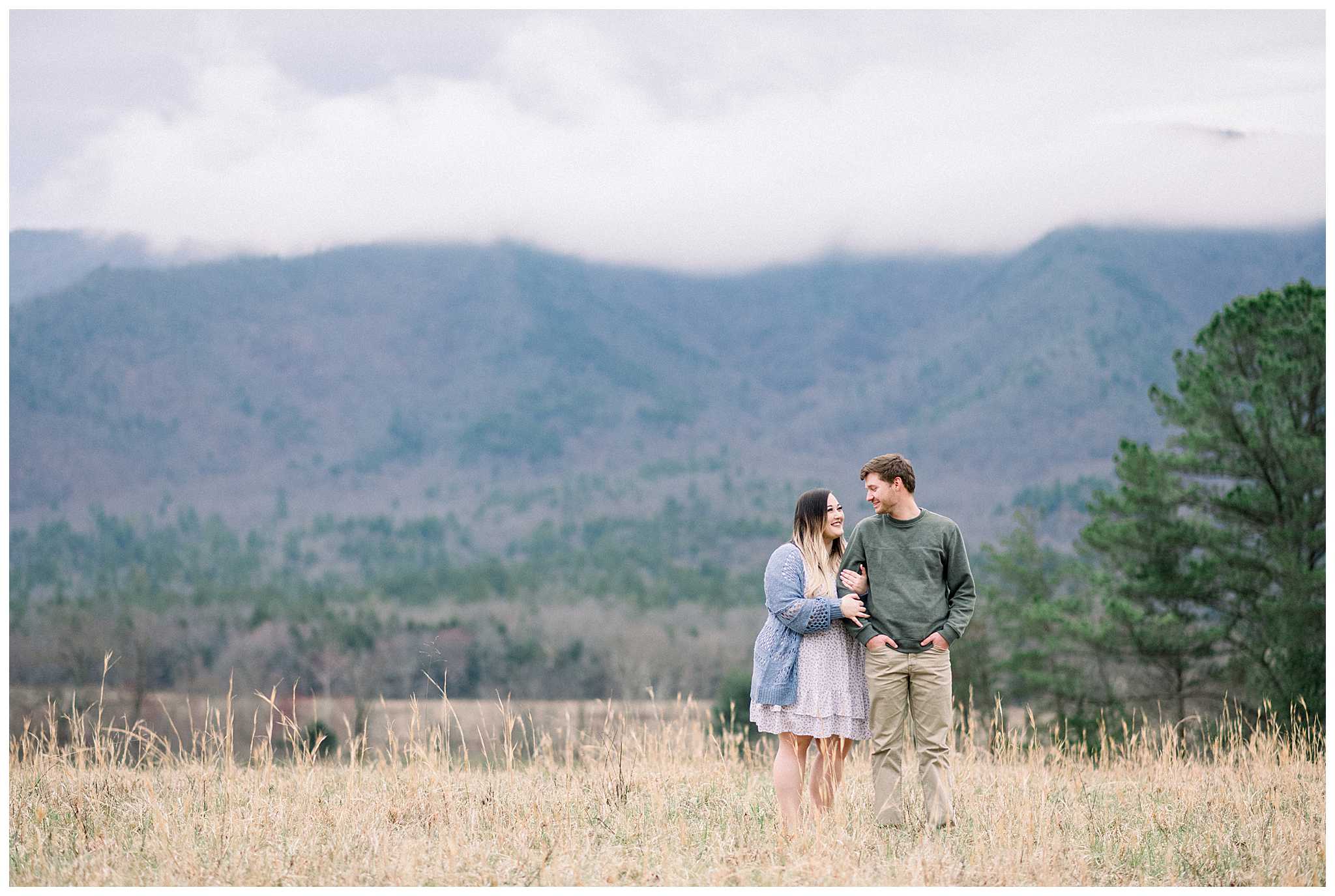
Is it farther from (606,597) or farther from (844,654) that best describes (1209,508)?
(606,597)

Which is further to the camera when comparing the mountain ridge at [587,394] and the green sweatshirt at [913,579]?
the mountain ridge at [587,394]

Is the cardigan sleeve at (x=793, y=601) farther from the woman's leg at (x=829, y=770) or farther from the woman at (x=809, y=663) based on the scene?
the woman's leg at (x=829, y=770)

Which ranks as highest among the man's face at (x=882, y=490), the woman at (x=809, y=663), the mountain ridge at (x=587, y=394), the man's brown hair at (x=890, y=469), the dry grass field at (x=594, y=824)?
the mountain ridge at (x=587, y=394)

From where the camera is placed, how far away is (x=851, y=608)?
17.8 feet

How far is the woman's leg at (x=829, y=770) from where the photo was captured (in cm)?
560

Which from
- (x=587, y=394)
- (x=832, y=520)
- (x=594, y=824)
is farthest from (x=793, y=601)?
(x=587, y=394)

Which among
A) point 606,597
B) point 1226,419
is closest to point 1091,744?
point 1226,419

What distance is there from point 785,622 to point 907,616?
0.55 metres

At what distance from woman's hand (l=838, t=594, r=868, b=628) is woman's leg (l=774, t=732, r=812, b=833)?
1.88 feet

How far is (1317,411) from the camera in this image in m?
22.8

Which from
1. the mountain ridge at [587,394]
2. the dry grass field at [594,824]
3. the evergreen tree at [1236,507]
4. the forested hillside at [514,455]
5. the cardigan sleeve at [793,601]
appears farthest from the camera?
the mountain ridge at [587,394]

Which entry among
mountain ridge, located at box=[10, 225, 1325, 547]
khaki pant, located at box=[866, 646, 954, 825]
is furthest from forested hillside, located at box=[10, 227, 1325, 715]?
khaki pant, located at box=[866, 646, 954, 825]

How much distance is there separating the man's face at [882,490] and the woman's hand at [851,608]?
16.6 inches

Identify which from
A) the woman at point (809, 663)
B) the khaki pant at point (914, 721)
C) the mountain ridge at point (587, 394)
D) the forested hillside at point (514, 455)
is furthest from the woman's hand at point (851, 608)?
the mountain ridge at point (587, 394)
